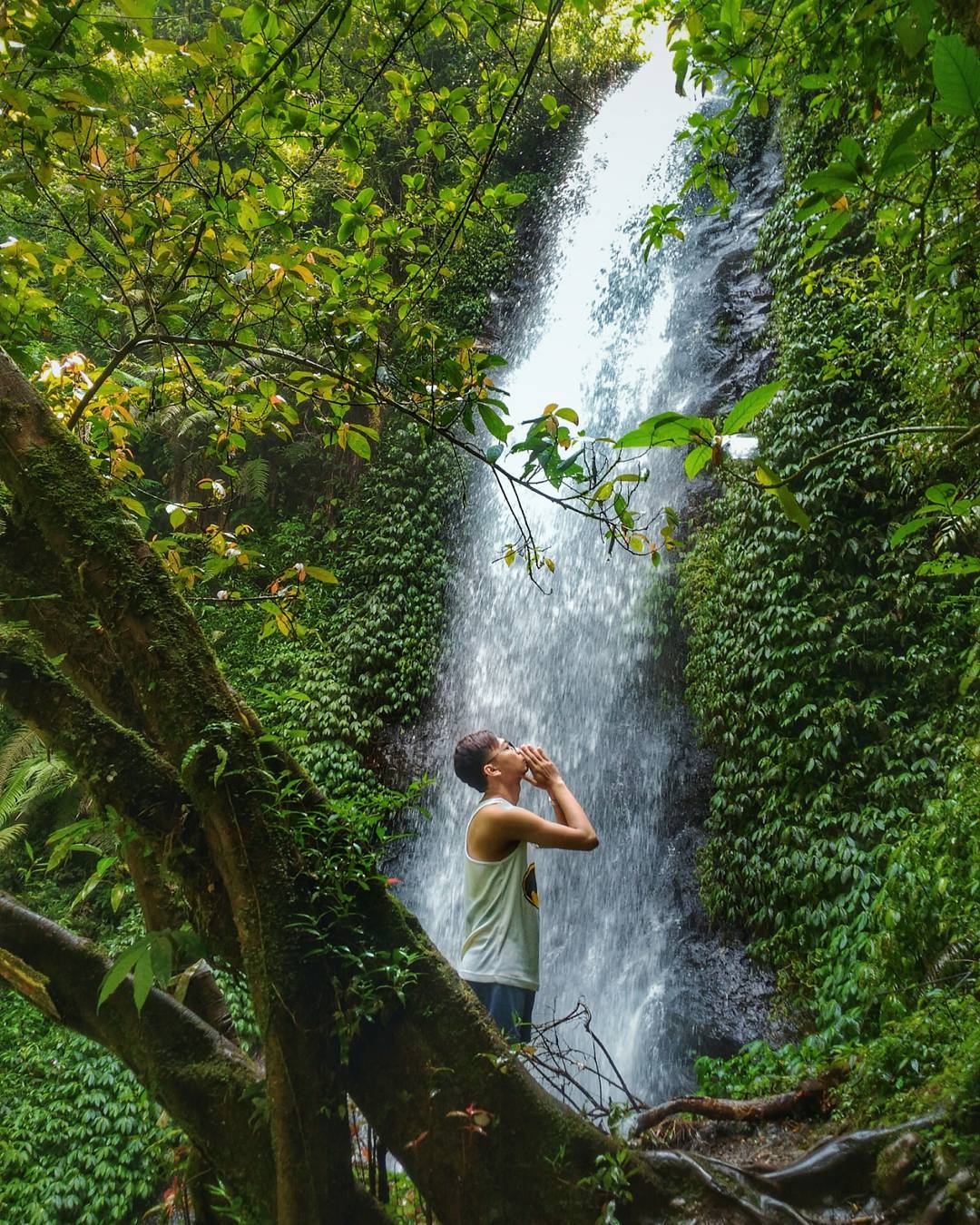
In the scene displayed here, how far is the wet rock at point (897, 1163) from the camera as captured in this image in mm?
2295

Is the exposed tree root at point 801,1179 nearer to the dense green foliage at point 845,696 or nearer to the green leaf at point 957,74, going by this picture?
the dense green foliage at point 845,696

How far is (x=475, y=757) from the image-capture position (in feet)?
10.1

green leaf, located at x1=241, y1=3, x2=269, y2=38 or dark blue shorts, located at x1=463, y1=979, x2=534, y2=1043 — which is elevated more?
green leaf, located at x1=241, y1=3, x2=269, y2=38

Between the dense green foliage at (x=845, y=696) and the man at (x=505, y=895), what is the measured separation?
7.05 feet

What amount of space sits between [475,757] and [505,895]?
1.77 ft

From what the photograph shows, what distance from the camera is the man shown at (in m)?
2.72

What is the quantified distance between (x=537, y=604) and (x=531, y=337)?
5.87 m

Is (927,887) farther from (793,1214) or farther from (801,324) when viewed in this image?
(801,324)

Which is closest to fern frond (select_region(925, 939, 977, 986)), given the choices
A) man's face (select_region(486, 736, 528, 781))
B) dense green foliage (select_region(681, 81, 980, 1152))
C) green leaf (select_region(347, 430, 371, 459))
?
dense green foliage (select_region(681, 81, 980, 1152))

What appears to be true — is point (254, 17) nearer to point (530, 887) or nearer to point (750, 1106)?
point (530, 887)

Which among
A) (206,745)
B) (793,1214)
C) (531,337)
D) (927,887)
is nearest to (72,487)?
(206,745)

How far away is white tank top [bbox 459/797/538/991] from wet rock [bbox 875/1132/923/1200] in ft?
3.87

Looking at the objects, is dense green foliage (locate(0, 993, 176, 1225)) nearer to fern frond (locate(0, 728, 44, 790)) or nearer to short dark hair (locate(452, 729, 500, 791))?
fern frond (locate(0, 728, 44, 790))

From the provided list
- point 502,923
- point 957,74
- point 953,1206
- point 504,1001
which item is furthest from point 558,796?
point 957,74
